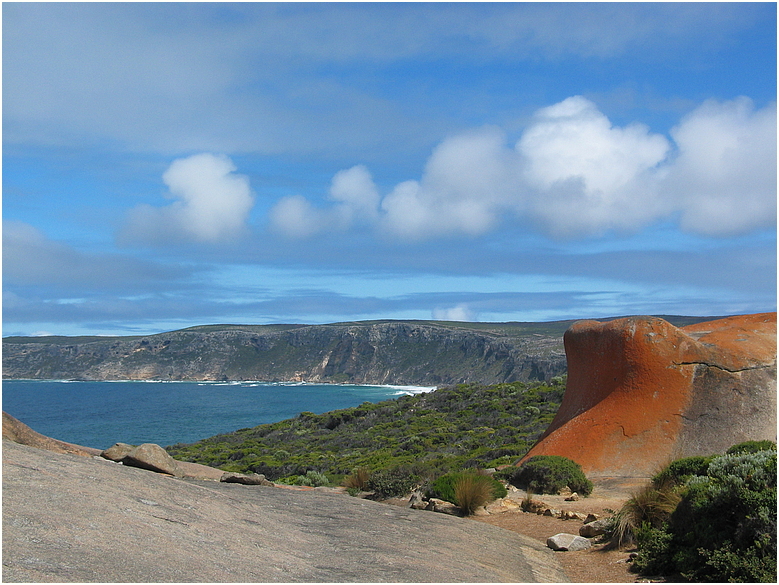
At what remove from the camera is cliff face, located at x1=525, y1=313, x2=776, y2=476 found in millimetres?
14086

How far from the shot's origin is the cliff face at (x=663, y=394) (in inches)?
555

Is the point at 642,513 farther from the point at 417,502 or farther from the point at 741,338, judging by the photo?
the point at 741,338

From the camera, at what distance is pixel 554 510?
1295 cm

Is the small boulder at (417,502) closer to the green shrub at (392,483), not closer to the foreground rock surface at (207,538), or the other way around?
the green shrub at (392,483)

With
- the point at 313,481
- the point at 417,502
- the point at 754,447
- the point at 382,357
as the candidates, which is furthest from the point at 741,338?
the point at 382,357

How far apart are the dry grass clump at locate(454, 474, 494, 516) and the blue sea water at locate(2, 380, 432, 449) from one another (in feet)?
178

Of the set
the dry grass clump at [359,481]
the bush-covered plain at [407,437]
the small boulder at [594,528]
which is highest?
the small boulder at [594,528]

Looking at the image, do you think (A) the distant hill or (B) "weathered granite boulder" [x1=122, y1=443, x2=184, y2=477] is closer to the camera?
(B) "weathered granite boulder" [x1=122, y1=443, x2=184, y2=477]

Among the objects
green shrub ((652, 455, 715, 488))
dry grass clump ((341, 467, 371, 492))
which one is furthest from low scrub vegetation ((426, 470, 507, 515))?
green shrub ((652, 455, 715, 488))

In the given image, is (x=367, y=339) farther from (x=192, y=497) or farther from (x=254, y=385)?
(x=192, y=497)

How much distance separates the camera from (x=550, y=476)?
47.5 feet

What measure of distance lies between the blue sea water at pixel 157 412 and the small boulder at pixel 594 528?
57.4 m

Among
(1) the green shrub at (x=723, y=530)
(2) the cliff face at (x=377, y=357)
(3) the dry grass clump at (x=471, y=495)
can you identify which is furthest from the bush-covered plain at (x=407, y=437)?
(2) the cliff face at (x=377, y=357)

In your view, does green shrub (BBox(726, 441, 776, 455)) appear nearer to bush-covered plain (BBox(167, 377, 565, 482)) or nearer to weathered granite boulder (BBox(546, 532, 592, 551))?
weathered granite boulder (BBox(546, 532, 592, 551))
